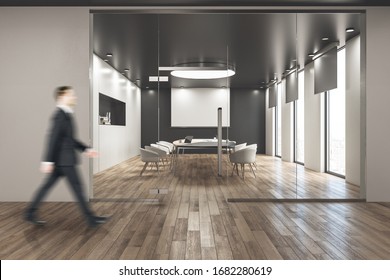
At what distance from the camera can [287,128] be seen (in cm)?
615

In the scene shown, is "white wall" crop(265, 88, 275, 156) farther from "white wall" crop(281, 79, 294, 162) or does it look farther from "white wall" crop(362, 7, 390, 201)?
"white wall" crop(362, 7, 390, 201)

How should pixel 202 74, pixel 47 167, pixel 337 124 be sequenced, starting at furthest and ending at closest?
pixel 337 124 → pixel 202 74 → pixel 47 167

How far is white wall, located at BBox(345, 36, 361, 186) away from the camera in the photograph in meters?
6.56

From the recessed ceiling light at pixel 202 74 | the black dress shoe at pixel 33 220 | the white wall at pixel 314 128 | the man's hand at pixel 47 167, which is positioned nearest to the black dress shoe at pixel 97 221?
the black dress shoe at pixel 33 220

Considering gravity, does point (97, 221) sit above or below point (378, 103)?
below

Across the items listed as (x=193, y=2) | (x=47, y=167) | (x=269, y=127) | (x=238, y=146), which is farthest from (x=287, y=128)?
(x=47, y=167)

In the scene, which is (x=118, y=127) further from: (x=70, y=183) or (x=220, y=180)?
(x=70, y=183)

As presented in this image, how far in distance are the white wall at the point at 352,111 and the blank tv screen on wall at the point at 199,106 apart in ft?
9.06

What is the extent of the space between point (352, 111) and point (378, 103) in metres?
1.51

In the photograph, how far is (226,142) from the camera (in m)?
5.88

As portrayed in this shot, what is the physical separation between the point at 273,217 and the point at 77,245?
2479 millimetres

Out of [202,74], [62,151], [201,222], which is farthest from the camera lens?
[202,74]

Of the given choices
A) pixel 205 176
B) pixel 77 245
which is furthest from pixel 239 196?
pixel 77 245

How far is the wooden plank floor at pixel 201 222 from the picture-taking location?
123 inches
